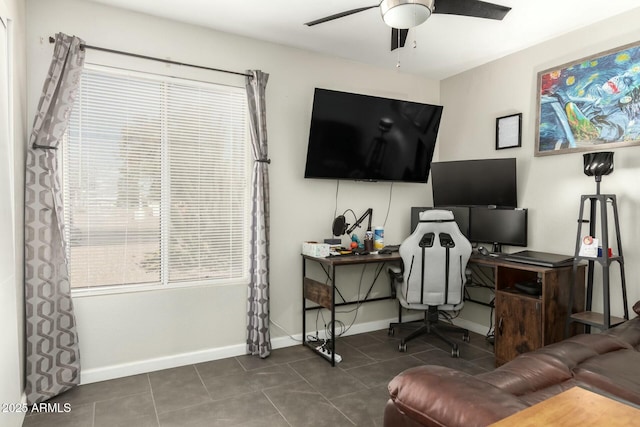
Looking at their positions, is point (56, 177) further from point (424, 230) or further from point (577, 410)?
point (577, 410)

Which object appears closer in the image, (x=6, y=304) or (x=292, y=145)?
(x=6, y=304)

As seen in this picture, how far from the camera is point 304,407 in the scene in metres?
2.44

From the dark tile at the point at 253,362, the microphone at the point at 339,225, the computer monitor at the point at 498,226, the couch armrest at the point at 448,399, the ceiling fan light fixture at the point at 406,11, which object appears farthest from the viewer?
the microphone at the point at 339,225

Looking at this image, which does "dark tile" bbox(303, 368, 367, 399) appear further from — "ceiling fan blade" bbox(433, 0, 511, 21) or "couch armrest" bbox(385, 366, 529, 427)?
"ceiling fan blade" bbox(433, 0, 511, 21)

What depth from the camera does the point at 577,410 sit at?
839 mm

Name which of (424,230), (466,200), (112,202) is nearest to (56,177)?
(112,202)

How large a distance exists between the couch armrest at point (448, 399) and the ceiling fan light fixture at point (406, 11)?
178 cm

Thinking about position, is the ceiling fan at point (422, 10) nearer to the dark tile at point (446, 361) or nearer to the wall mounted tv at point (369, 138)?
the wall mounted tv at point (369, 138)

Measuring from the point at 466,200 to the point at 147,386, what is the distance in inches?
122

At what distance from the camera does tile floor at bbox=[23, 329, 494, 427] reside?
230cm

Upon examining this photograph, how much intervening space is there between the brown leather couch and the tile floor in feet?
3.26

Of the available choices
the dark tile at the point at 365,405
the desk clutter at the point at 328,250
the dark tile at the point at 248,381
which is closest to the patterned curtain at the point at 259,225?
the dark tile at the point at 248,381

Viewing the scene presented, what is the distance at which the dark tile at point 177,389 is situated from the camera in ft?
8.16

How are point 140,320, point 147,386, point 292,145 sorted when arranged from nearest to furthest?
point 147,386 → point 140,320 → point 292,145
